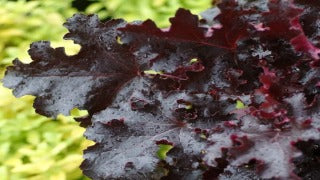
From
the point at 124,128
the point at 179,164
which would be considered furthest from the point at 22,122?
the point at 179,164

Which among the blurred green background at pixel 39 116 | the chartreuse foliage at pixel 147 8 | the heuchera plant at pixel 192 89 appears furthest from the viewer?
the chartreuse foliage at pixel 147 8

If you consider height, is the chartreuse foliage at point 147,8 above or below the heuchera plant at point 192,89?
above

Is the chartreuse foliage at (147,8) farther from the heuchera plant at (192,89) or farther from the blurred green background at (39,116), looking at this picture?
the heuchera plant at (192,89)

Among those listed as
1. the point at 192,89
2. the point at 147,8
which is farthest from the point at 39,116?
the point at 147,8

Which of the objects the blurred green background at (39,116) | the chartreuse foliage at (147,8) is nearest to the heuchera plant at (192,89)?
the blurred green background at (39,116)

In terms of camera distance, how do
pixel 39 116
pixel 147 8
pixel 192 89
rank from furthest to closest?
pixel 147 8 < pixel 39 116 < pixel 192 89

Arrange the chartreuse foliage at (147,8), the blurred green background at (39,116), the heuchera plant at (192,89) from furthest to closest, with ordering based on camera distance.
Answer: the chartreuse foliage at (147,8)
the blurred green background at (39,116)
the heuchera plant at (192,89)

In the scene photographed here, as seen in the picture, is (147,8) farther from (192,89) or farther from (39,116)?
(192,89)
